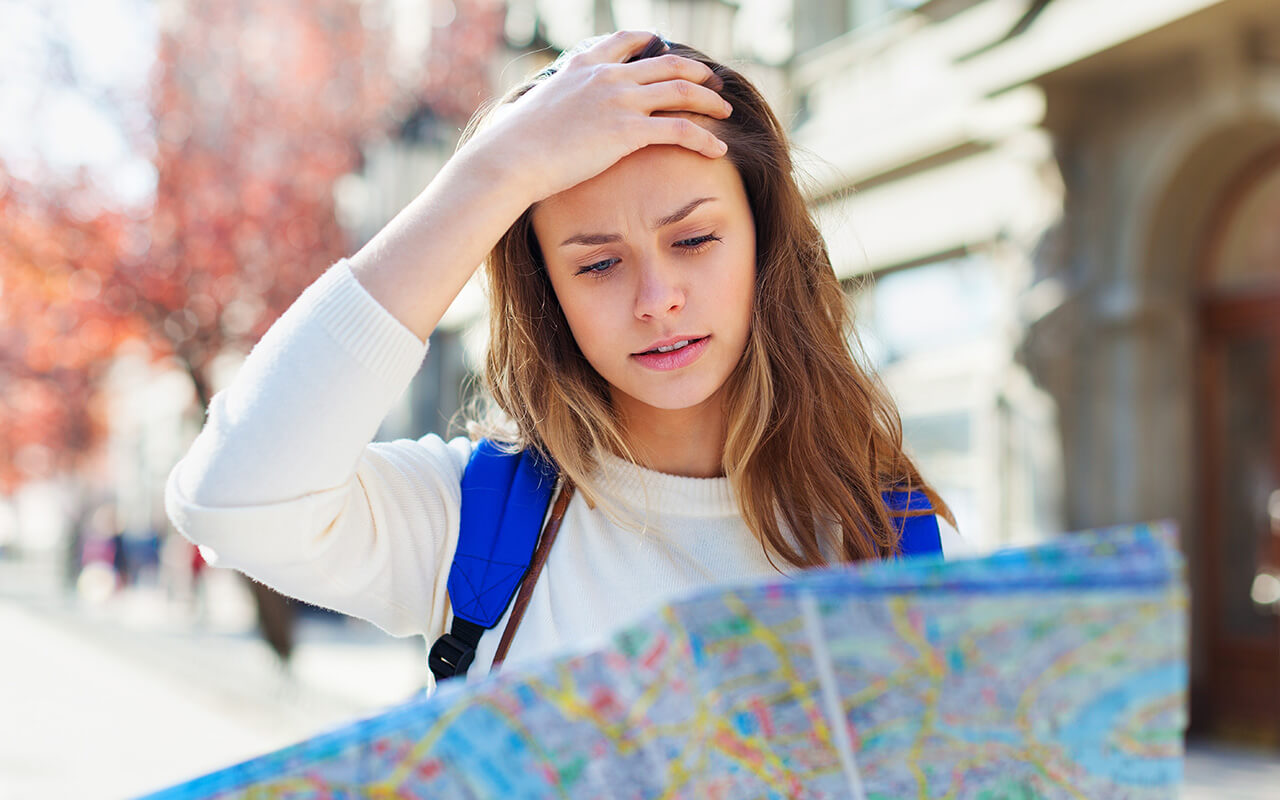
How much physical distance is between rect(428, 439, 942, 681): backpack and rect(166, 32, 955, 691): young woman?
28mm

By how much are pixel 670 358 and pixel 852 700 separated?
2.30ft

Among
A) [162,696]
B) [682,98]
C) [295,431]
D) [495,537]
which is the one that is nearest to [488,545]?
[495,537]

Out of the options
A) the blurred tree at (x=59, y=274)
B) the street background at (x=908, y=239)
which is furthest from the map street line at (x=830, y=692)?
the blurred tree at (x=59, y=274)

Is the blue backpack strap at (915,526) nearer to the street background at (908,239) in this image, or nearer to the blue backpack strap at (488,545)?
the blue backpack strap at (488,545)

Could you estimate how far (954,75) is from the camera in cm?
847

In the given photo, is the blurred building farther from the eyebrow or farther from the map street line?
the map street line

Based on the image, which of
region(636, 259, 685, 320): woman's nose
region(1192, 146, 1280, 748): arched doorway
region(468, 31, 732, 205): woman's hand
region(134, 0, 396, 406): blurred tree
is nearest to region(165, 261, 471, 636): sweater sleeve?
region(468, 31, 732, 205): woman's hand

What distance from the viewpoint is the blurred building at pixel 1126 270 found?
280 inches

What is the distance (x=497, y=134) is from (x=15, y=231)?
902cm

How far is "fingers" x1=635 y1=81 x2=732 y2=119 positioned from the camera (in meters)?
1.36

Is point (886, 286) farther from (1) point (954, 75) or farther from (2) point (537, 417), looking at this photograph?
(2) point (537, 417)

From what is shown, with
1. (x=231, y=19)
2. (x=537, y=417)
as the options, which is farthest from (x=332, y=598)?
(x=231, y=19)

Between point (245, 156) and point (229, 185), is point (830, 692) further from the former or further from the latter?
point (245, 156)

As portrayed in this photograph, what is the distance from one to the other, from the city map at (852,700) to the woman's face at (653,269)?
2.21 feet
